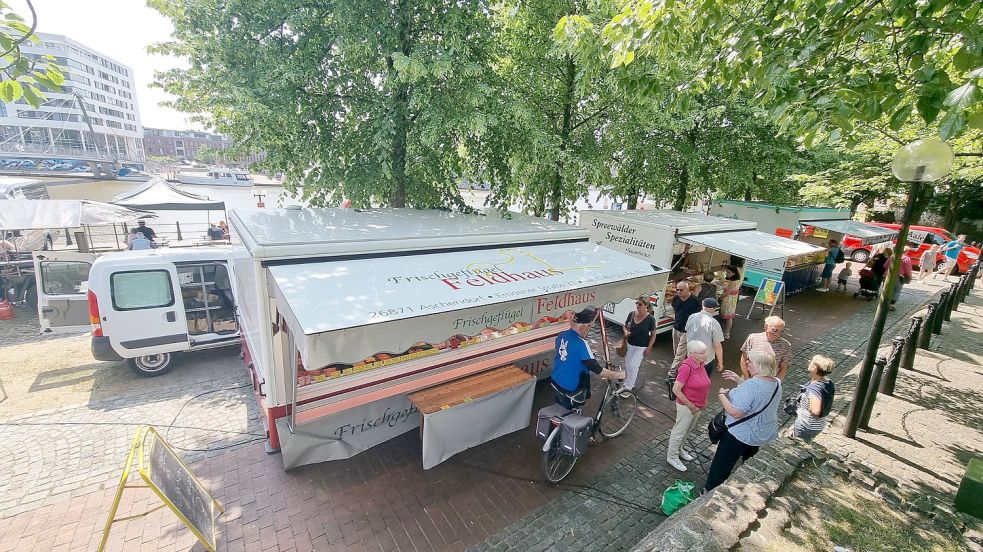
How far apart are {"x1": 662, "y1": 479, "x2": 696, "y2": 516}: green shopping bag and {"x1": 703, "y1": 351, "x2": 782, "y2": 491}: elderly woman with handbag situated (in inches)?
14.6

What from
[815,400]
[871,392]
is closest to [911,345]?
[871,392]

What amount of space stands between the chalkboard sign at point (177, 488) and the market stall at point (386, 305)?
828 millimetres

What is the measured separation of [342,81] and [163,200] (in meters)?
9.65

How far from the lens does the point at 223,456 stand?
4.86 metres

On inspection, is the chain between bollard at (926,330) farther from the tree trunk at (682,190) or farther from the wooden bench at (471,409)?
the wooden bench at (471,409)

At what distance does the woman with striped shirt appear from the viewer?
4.03m

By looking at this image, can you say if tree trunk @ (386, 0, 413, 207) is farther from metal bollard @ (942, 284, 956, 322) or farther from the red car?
the red car

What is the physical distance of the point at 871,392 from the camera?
15.1 ft

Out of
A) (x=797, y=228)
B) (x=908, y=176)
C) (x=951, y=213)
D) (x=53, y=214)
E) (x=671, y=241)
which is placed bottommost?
(x=53, y=214)

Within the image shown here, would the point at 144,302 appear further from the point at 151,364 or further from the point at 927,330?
the point at 927,330

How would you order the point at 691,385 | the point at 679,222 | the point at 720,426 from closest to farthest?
the point at 720,426 < the point at 691,385 < the point at 679,222

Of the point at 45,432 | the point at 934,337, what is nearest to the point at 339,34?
the point at 45,432

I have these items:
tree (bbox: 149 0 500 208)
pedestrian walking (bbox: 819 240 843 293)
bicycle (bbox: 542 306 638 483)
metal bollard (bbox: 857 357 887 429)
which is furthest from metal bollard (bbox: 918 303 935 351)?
tree (bbox: 149 0 500 208)

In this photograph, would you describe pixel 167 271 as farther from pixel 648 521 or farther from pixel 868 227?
pixel 868 227
